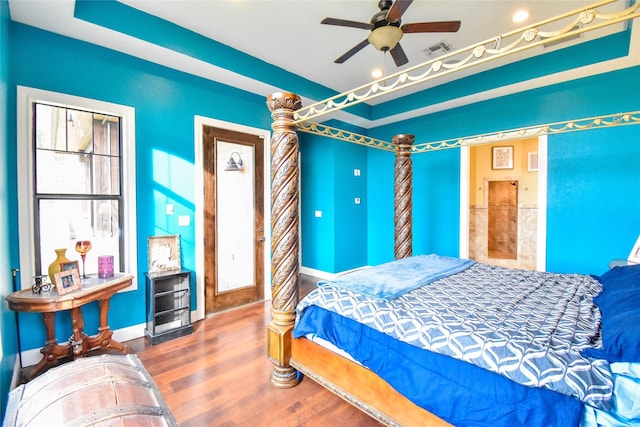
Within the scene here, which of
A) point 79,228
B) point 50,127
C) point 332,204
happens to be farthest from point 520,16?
point 79,228

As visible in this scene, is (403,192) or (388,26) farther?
(403,192)

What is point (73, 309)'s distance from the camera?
2250mm

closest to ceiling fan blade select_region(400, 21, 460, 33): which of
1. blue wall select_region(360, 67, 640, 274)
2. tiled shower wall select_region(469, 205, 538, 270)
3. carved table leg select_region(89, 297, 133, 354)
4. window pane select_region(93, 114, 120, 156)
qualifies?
blue wall select_region(360, 67, 640, 274)

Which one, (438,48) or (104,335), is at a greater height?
(438,48)

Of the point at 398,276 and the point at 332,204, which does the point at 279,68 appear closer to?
the point at 332,204

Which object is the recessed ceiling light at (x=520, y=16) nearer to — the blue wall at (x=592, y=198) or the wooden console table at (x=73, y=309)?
the blue wall at (x=592, y=198)

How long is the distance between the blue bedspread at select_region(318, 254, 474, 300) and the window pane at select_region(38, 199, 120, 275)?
7.08 feet

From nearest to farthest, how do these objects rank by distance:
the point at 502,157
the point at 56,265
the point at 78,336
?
the point at 56,265, the point at 78,336, the point at 502,157

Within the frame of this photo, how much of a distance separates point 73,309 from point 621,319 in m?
3.44

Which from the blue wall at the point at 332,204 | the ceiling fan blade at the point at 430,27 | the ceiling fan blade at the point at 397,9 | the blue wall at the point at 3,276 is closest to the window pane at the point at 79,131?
the blue wall at the point at 3,276

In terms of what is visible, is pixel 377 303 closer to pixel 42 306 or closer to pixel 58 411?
pixel 58 411

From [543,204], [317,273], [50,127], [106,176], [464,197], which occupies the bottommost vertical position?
[317,273]

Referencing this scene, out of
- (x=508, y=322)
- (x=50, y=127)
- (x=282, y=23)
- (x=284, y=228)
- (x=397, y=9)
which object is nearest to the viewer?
(x=508, y=322)

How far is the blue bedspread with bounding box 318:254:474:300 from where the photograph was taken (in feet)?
6.21
